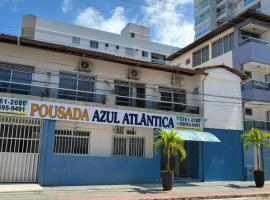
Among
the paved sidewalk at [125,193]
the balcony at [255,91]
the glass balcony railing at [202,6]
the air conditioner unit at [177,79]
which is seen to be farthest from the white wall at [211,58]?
the glass balcony railing at [202,6]

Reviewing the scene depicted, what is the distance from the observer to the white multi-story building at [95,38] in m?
42.5

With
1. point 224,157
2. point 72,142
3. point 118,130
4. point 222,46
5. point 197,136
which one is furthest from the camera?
point 222,46

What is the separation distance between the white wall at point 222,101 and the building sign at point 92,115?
135cm

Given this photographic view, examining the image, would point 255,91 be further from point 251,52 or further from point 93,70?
point 93,70

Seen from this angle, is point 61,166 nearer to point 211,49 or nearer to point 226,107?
point 226,107

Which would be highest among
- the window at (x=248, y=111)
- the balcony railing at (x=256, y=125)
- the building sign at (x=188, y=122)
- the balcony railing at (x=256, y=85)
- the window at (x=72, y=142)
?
the balcony railing at (x=256, y=85)

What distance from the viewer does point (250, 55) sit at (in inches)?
932

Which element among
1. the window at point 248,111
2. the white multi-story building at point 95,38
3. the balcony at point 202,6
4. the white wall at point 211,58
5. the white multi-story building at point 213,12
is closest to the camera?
the window at point 248,111

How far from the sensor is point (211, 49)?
2783 cm

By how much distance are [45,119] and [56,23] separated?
31866 millimetres

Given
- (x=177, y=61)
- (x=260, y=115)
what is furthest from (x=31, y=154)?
(x=177, y=61)

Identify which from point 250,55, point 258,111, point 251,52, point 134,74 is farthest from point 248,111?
point 134,74

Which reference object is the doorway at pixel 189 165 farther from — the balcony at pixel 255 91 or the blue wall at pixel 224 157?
the balcony at pixel 255 91

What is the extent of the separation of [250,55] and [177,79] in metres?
6.87
